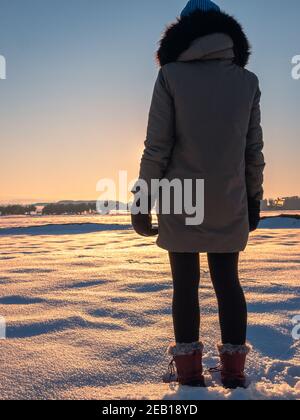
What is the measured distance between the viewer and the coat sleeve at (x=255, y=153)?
1.68 metres

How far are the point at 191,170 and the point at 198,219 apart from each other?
19cm

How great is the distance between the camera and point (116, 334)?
2.07 metres

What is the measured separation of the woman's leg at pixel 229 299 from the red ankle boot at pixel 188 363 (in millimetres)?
126

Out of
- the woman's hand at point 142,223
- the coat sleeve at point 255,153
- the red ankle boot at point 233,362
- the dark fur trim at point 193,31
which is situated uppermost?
the dark fur trim at point 193,31

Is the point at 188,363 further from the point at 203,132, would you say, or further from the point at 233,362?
the point at 203,132

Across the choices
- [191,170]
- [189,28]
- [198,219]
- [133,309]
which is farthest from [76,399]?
[189,28]

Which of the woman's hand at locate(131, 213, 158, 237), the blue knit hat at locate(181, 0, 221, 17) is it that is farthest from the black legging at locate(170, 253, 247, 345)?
the blue knit hat at locate(181, 0, 221, 17)

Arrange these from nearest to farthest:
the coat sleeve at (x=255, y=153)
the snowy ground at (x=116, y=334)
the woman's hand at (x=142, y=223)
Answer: the snowy ground at (x=116, y=334), the woman's hand at (x=142, y=223), the coat sleeve at (x=255, y=153)

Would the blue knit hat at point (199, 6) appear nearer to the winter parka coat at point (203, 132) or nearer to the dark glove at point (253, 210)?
the winter parka coat at point (203, 132)

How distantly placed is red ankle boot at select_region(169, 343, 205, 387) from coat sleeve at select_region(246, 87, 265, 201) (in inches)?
26.5

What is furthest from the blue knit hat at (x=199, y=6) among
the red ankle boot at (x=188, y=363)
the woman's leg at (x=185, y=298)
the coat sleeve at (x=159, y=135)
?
the red ankle boot at (x=188, y=363)

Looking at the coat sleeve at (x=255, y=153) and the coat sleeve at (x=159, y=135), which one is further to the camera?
the coat sleeve at (x=255, y=153)

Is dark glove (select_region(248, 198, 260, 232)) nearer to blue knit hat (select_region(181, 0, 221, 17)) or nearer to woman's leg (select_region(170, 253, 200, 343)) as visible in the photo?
woman's leg (select_region(170, 253, 200, 343))

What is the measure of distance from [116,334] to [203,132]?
1123mm
